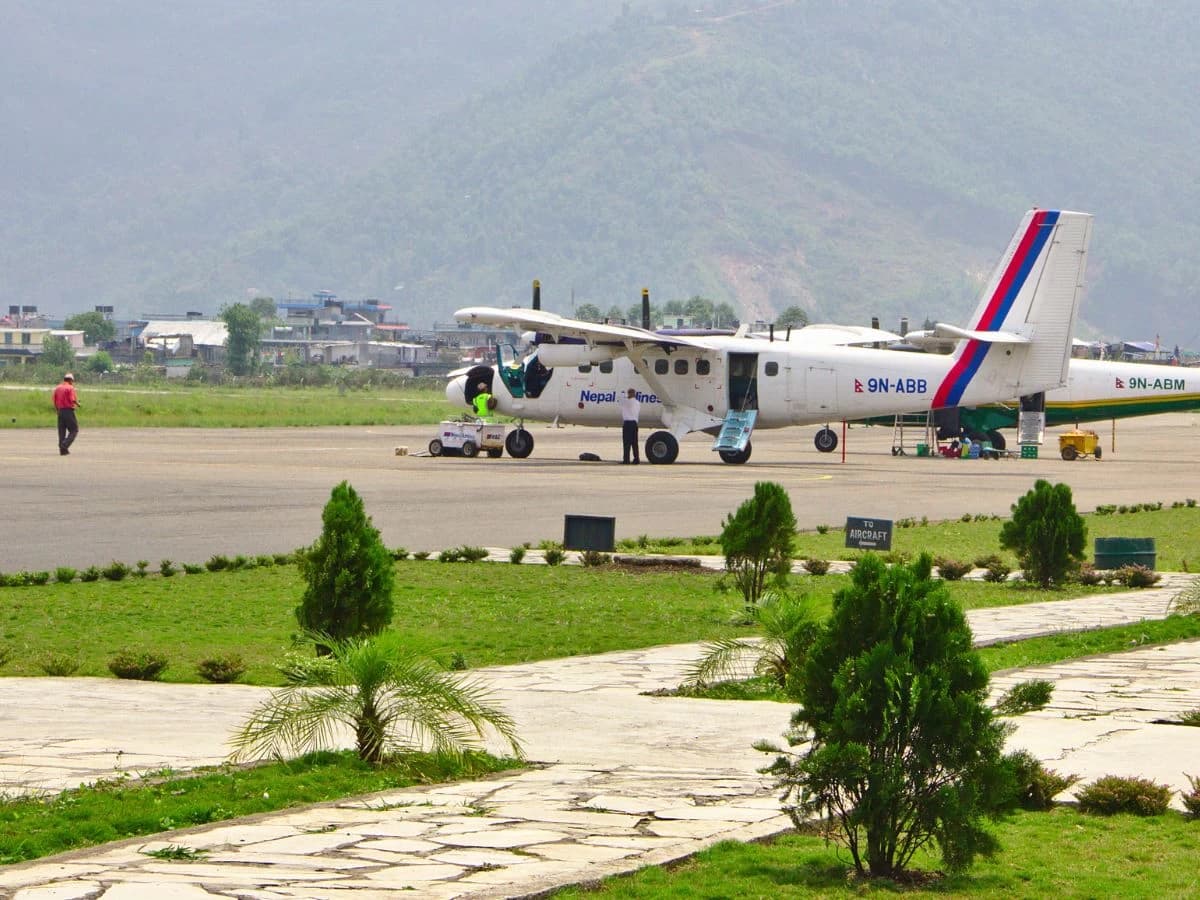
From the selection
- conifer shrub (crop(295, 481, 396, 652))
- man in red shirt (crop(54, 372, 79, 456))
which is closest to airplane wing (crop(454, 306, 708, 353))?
man in red shirt (crop(54, 372, 79, 456))

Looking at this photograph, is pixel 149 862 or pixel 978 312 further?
pixel 978 312

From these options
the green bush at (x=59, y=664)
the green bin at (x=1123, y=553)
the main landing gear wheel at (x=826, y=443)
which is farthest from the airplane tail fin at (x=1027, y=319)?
the green bush at (x=59, y=664)

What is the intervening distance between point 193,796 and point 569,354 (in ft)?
111

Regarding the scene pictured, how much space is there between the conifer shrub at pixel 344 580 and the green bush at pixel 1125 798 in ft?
16.0

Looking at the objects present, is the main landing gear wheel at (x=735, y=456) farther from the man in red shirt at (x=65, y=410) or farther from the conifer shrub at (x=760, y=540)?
the conifer shrub at (x=760, y=540)

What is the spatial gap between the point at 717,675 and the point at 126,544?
36.5 ft

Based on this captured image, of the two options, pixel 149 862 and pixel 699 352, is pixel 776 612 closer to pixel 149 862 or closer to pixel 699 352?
pixel 149 862

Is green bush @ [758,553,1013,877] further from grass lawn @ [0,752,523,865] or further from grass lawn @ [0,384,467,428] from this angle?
grass lawn @ [0,384,467,428]

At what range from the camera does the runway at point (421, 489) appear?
23.2m

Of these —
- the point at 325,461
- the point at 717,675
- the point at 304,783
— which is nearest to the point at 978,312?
the point at 325,461

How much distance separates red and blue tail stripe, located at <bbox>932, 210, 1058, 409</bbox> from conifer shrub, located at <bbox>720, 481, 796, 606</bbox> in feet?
87.5

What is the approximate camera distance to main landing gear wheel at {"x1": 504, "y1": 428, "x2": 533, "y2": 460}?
4306 cm

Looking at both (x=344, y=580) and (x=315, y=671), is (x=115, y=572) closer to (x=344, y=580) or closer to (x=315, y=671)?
(x=344, y=580)

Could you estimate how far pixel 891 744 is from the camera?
7.25m
